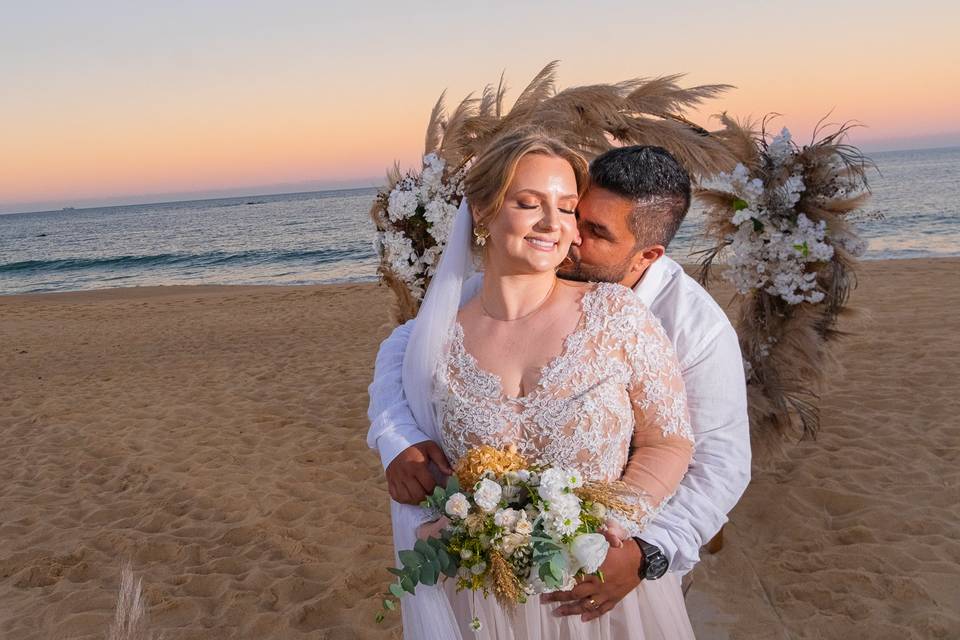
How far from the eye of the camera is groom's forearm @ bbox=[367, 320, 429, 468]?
2.68m

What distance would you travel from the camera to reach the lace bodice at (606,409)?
2.30 meters

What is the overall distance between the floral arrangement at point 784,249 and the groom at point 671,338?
252 centimetres

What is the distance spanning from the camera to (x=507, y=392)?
2402 mm

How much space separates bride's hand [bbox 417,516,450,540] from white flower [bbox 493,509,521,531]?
0.37 metres

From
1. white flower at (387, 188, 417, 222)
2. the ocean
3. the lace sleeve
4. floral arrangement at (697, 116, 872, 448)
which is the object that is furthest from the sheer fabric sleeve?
the ocean

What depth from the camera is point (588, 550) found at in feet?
6.53

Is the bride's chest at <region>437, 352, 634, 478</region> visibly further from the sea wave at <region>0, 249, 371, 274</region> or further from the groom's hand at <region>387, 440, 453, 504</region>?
the sea wave at <region>0, 249, 371, 274</region>

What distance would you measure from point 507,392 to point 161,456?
664 cm

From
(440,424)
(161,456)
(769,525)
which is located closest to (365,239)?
(161,456)

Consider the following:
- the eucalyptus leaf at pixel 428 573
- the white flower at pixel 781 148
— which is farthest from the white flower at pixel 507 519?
the white flower at pixel 781 148

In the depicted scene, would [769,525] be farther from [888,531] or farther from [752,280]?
[752,280]

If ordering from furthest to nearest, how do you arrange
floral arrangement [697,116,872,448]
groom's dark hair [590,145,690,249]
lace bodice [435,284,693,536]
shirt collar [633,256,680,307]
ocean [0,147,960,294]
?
ocean [0,147,960,294] → floral arrangement [697,116,872,448] → shirt collar [633,256,680,307] → groom's dark hair [590,145,690,249] → lace bodice [435,284,693,536]

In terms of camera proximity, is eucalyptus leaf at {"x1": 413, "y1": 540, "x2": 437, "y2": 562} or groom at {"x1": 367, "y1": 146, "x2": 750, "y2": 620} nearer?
eucalyptus leaf at {"x1": 413, "y1": 540, "x2": 437, "y2": 562}

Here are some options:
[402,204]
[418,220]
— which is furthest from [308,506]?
[402,204]
